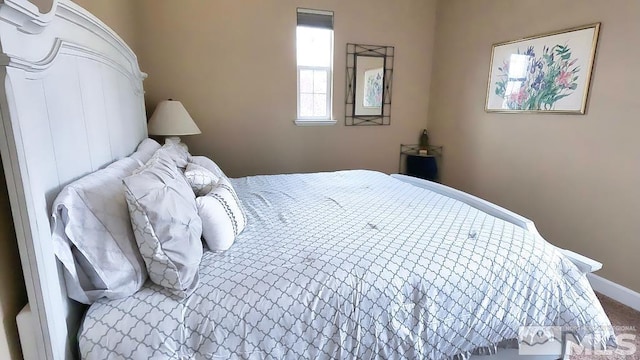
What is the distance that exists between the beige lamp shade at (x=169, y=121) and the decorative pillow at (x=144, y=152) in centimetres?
54

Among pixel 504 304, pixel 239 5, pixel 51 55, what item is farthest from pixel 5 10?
pixel 239 5

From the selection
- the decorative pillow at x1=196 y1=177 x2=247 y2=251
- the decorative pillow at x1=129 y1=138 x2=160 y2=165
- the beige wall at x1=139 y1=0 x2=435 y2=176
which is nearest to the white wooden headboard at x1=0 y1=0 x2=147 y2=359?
the decorative pillow at x1=129 y1=138 x2=160 y2=165

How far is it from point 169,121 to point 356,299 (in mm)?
2349

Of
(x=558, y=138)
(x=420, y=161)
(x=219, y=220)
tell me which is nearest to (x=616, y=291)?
(x=558, y=138)

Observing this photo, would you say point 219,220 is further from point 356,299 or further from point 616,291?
point 616,291

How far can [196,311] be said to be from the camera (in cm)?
106

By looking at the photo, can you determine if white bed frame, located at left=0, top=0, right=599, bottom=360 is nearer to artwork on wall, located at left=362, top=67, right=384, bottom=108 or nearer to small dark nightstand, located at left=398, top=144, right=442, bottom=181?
artwork on wall, located at left=362, top=67, right=384, bottom=108

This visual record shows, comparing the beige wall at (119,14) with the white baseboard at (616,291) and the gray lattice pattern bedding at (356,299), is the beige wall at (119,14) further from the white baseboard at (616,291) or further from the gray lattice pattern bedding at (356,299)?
the white baseboard at (616,291)

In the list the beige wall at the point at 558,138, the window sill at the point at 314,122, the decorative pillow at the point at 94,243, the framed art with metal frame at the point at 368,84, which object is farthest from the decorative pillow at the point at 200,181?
the beige wall at the point at 558,138

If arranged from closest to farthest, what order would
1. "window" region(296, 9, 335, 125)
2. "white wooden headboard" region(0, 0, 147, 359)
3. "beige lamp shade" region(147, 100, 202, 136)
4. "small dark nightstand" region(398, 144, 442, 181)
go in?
"white wooden headboard" region(0, 0, 147, 359), "beige lamp shade" region(147, 100, 202, 136), "window" region(296, 9, 335, 125), "small dark nightstand" region(398, 144, 442, 181)

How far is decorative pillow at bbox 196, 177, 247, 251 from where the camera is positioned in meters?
1.38

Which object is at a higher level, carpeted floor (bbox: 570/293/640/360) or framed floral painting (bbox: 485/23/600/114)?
framed floral painting (bbox: 485/23/600/114)

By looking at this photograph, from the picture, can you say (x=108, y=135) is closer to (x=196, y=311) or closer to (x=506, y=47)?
(x=196, y=311)

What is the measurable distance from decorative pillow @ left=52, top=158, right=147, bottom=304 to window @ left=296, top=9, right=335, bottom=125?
8.61 ft
